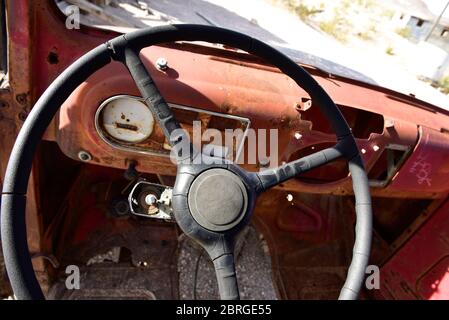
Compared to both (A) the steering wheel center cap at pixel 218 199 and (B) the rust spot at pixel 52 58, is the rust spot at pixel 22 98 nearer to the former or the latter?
(B) the rust spot at pixel 52 58

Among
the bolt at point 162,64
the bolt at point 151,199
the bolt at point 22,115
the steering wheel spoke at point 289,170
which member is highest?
the bolt at point 162,64

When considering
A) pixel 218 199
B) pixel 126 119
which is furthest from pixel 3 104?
pixel 218 199

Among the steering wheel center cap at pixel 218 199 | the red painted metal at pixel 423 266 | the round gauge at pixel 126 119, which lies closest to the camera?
the steering wheel center cap at pixel 218 199

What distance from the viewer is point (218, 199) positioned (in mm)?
1271

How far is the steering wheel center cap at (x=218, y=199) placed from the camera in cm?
125

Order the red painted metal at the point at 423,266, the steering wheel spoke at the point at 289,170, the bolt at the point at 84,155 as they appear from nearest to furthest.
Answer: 1. the steering wheel spoke at the point at 289,170
2. the bolt at the point at 84,155
3. the red painted metal at the point at 423,266

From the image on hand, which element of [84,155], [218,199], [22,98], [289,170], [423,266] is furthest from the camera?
[423,266]

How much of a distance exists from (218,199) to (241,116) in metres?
→ 0.54

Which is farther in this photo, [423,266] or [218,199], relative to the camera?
[423,266]

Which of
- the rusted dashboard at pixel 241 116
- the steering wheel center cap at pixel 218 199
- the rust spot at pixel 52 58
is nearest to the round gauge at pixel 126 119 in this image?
the rusted dashboard at pixel 241 116

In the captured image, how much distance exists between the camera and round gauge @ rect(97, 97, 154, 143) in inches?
63.0

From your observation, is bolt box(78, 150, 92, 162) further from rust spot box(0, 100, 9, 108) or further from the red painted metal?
the red painted metal

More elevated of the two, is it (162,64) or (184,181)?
(162,64)

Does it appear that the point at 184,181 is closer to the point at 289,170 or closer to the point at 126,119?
the point at 289,170
